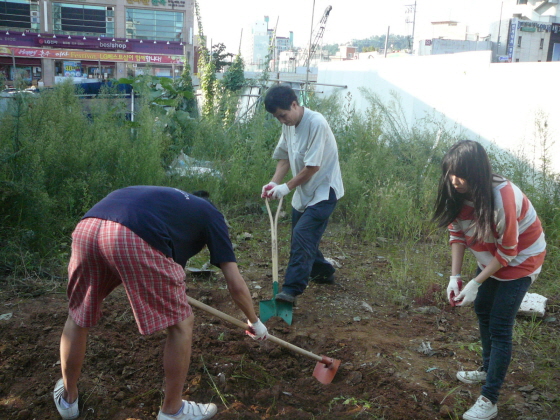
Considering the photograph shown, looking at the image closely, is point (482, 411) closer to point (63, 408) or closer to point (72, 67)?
point (63, 408)

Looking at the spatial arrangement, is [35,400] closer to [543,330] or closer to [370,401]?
[370,401]

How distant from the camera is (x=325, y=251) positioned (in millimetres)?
5875

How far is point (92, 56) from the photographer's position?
3178cm

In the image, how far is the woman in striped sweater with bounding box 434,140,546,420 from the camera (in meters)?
2.59

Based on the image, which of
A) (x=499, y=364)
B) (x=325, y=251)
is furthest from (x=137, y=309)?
(x=325, y=251)

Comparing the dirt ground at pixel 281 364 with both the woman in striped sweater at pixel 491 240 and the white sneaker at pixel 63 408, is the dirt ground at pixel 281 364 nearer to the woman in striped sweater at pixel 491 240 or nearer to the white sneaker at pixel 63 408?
the white sneaker at pixel 63 408

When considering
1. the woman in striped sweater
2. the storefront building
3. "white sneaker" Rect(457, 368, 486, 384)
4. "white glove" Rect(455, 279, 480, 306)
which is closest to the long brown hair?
the woman in striped sweater

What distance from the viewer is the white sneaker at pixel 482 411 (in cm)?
280

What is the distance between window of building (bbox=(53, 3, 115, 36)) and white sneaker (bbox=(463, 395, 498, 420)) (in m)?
35.1

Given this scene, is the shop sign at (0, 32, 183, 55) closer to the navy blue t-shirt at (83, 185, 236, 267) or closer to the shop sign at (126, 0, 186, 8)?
the shop sign at (126, 0, 186, 8)

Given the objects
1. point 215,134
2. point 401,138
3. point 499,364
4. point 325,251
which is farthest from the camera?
point 401,138

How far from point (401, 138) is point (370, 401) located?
22.8 feet

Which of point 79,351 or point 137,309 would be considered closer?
point 137,309

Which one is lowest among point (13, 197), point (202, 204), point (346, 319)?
point (346, 319)
